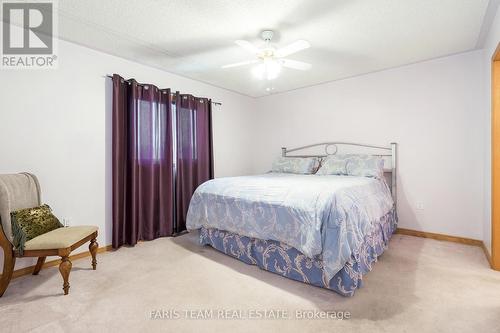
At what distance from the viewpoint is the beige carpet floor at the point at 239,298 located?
1.64 m

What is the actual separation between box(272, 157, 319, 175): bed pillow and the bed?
3.27ft

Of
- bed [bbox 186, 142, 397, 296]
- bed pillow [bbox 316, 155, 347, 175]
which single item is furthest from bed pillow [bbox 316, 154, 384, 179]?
bed [bbox 186, 142, 397, 296]

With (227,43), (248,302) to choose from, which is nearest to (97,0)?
(227,43)

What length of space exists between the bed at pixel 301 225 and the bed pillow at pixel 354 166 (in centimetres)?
18

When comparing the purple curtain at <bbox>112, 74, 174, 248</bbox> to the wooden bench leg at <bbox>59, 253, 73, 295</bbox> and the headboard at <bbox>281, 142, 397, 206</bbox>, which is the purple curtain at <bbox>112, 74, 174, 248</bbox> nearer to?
the wooden bench leg at <bbox>59, 253, 73, 295</bbox>


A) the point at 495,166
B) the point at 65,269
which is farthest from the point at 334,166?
the point at 65,269

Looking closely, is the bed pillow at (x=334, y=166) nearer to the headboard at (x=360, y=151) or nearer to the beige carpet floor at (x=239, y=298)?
the headboard at (x=360, y=151)

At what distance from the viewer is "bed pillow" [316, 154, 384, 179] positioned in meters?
3.33

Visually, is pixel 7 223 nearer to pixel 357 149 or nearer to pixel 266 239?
pixel 266 239

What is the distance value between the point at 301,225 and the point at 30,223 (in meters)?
2.30

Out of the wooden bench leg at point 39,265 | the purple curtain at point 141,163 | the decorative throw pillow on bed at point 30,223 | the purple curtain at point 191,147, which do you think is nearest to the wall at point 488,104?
the purple curtain at point 191,147

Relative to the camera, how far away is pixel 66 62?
275 centimetres

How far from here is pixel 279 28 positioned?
2525 millimetres

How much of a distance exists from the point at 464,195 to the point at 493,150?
100cm
